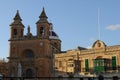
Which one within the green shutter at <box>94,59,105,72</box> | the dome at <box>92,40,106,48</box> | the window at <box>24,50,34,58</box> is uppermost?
the dome at <box>92,40,106,48</box>

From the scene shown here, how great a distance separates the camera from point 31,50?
7075cm

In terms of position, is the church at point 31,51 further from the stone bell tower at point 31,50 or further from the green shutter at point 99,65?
the green shutter at point 99,65

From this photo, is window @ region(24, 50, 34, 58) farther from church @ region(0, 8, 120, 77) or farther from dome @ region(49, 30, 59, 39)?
dome @ region(49, 30, 59, 39)

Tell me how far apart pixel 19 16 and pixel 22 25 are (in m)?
2.86

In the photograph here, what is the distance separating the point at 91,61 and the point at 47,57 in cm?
1177

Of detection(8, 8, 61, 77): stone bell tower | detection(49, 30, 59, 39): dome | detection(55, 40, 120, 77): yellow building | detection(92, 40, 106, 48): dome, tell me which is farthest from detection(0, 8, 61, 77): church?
detection(92, 40, 106, 48): dome

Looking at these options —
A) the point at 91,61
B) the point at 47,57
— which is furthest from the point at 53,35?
the point at 91,61

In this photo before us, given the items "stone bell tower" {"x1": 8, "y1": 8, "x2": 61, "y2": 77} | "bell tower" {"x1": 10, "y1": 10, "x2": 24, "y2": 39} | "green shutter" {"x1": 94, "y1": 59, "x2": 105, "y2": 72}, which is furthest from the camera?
"bell tower" {"x1": 10, "y1": 10, "x2": 24, "y2": 39}

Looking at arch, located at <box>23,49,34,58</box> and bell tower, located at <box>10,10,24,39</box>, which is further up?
bell tower, located at <box>10,10,24,39</box>

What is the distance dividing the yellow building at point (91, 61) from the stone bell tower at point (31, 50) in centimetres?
300

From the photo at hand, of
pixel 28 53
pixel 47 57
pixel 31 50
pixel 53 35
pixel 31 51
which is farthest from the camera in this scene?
pixel 53 35

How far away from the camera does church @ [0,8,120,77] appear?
58.6 m

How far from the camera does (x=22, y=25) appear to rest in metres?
73.9

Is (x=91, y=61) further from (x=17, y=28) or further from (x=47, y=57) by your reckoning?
(x=17, y=28)
